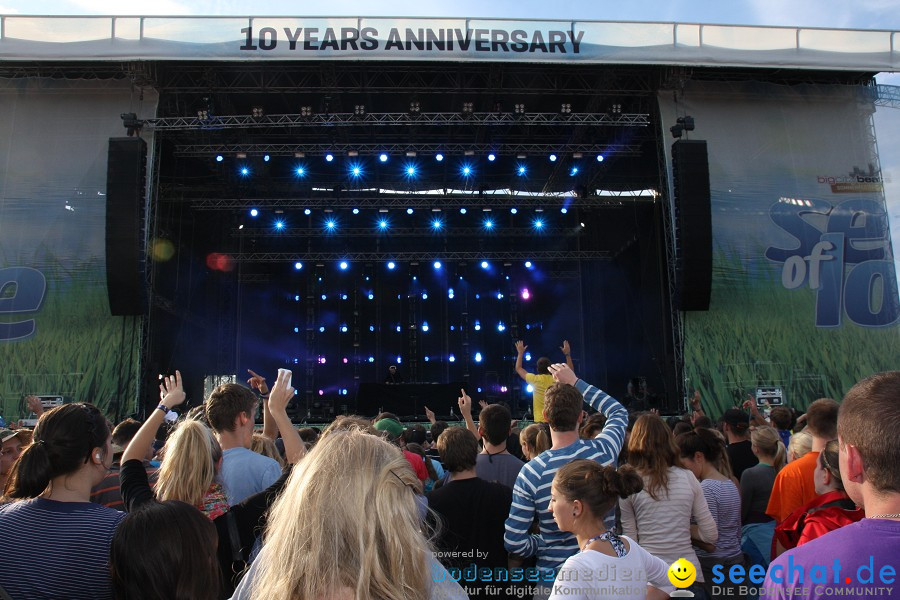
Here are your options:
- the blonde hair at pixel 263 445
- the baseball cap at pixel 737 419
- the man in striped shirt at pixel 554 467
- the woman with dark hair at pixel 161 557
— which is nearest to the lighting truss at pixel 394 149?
the baseball cap at pixel 737 419

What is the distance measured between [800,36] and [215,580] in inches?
524

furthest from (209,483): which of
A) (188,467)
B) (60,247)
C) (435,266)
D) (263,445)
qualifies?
(435,266)

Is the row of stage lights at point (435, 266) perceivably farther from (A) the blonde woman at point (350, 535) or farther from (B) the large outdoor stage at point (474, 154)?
(A) the blonde woman at point (350, 535)

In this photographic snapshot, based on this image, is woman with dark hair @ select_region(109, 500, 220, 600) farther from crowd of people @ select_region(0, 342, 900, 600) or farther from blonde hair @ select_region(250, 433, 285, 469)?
blonde hair @ select_region(250, 433, 285, 469)

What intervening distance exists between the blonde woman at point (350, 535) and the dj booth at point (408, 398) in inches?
597

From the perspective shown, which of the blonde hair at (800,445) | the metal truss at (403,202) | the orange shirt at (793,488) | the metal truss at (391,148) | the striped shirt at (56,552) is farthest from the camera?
the metal truss at (403,202)

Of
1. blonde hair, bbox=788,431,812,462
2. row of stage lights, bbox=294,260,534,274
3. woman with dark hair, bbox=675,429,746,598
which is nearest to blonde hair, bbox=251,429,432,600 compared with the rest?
woman with dark hair, bbox=675,429,746,598

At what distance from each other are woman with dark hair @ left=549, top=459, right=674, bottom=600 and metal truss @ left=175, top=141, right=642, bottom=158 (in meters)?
11.2

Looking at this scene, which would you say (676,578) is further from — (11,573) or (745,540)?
(11,573)

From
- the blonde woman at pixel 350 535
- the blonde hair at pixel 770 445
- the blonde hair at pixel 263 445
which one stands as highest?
the blonde woman at pixel 350 535

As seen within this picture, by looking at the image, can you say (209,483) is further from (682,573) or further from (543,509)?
(682,573)

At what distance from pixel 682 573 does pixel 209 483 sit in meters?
1.95

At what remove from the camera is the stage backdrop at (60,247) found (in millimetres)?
11859

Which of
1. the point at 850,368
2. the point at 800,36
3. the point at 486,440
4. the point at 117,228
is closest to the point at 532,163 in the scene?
the point at 800,36
